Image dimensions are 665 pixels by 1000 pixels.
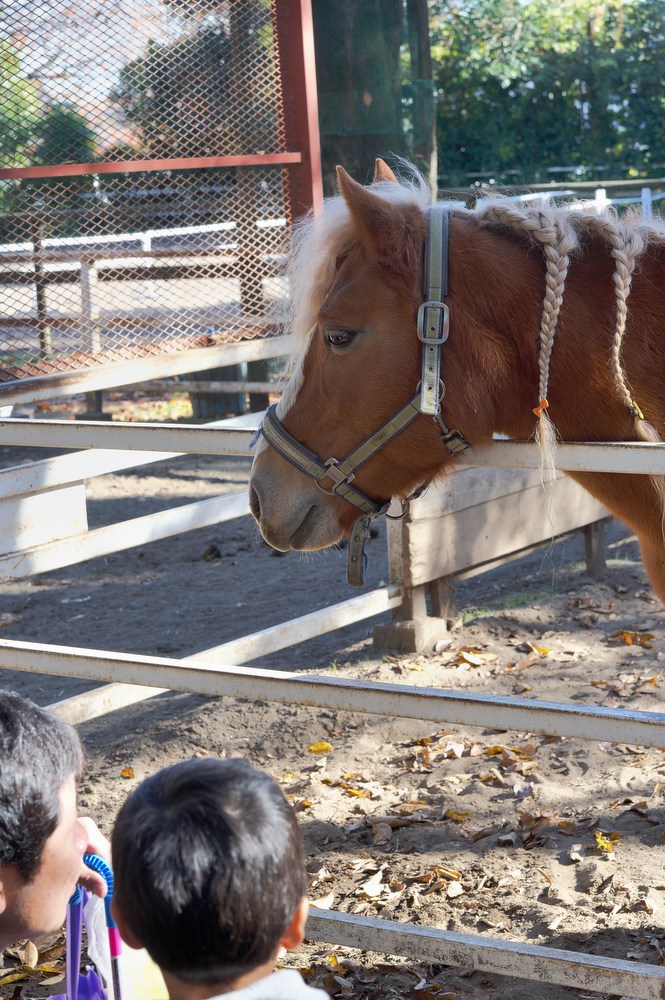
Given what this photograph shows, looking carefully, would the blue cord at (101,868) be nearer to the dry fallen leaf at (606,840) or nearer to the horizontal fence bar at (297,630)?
the horizontal fence bar at (297,630)

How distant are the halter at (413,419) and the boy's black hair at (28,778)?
1056mm

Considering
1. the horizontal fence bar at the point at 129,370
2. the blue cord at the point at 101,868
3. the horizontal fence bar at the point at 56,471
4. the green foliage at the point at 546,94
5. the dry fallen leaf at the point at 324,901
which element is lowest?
the dry fallen leaf at the point at 324,901

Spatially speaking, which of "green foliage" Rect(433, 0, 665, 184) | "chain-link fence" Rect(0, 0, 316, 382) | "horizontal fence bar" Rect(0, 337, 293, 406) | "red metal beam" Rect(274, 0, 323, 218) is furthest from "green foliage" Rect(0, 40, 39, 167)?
"green foliage" Rect(433, 0, 665, 184)

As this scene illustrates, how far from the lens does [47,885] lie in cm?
150

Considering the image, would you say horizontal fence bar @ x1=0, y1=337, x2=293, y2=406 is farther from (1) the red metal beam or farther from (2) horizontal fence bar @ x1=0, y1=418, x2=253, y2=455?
(2) horizontal fence bar @ x1=0, y1=418, x2=253, y2=455

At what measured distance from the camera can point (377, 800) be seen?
3848 millimetres

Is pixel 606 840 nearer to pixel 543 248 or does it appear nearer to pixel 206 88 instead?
pixel 543 248

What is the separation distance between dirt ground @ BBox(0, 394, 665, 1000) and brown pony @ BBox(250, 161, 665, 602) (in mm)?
1402

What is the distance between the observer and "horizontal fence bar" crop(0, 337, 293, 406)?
4441 mm

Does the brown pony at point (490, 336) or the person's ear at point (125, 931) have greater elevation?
the brown pony at point (490, 336)

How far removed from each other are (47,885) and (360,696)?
0.90 m

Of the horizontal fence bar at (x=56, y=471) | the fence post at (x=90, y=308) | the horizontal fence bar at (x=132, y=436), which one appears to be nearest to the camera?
the horizontal fence bar at (x=132, y=436)

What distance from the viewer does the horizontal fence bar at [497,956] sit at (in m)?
2.00

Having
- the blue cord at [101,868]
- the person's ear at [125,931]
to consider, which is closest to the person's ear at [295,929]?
the person's ear at [125,931]
